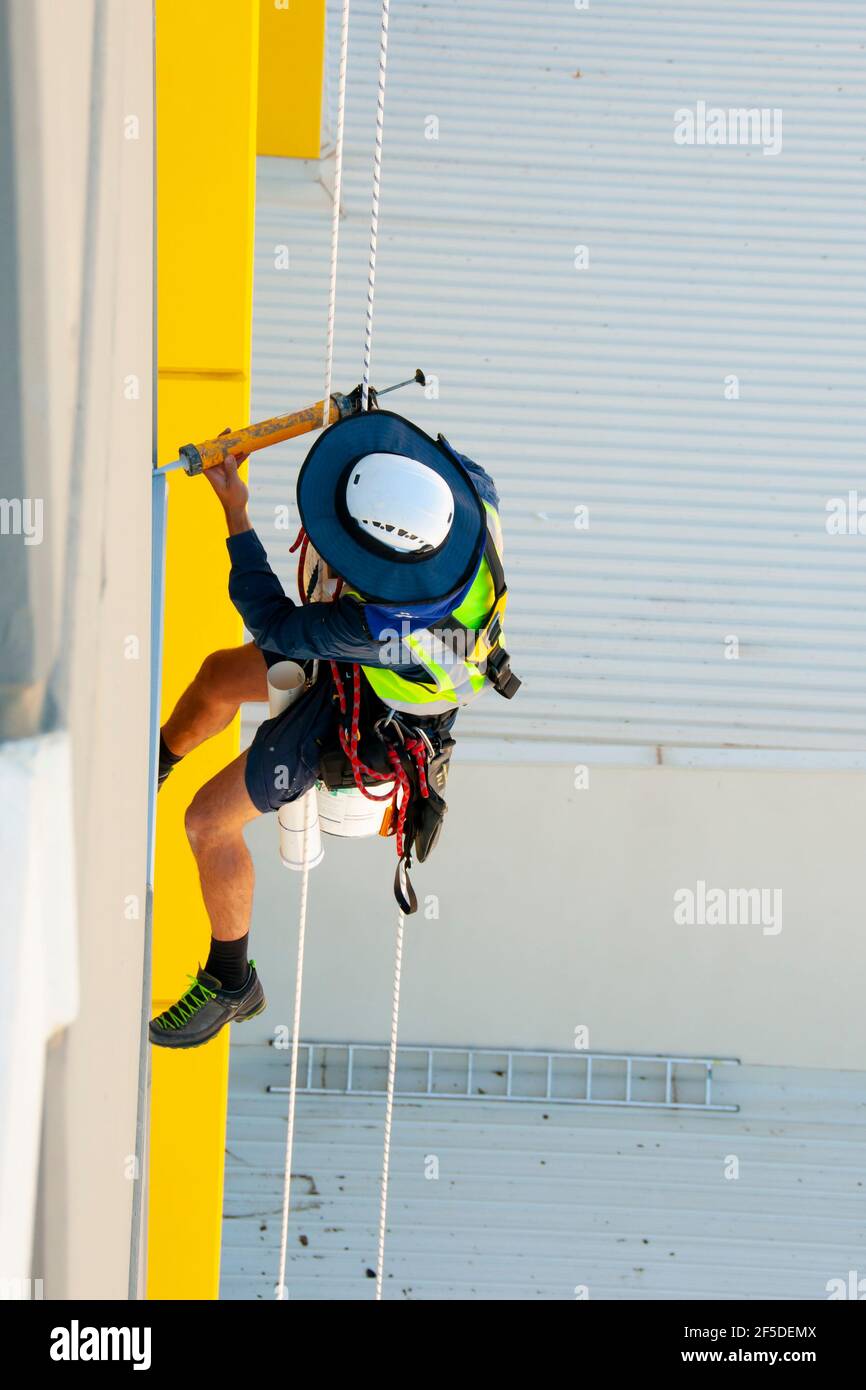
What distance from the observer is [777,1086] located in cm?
619

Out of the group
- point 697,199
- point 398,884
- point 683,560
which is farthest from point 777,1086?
point 697,199

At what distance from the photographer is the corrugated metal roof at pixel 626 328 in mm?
6113

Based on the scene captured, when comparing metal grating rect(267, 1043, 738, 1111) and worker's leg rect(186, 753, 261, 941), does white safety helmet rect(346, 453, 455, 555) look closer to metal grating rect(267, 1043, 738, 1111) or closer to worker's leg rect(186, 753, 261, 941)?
worker's leg rect(186, 753, 261, 941)

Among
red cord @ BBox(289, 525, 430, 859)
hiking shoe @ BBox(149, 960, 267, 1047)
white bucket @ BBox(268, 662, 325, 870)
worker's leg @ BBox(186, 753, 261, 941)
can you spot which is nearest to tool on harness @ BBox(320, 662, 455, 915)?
red cord @ BBox(289, 525, 430, 859)

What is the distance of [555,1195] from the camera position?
578 centimetres

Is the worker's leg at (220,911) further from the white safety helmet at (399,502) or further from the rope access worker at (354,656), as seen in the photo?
the white safety helmet at (399,502)

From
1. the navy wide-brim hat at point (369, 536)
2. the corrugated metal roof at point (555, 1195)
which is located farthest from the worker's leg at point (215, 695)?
the corrugated metal roof at point (555, 1195)

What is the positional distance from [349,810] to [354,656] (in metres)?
0.52

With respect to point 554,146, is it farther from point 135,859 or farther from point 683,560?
point 135,859

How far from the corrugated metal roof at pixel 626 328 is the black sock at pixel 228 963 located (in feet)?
9.65

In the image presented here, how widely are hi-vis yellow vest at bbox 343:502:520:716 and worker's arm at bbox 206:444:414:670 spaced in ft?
0.17

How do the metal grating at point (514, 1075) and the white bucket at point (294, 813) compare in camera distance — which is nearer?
the white bucket at point (294, 813)

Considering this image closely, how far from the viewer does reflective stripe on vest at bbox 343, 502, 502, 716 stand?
250 centimetres

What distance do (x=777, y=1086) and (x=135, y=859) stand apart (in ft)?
16.3
